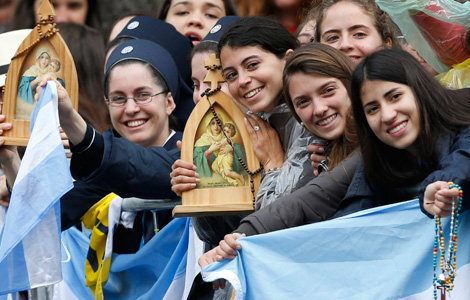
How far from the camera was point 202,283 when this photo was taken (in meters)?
5.54

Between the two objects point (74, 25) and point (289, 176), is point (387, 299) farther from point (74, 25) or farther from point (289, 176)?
point (74, 25)

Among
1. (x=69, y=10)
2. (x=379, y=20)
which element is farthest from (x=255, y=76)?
(x=69, y=10)

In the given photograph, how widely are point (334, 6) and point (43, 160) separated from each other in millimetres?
1719

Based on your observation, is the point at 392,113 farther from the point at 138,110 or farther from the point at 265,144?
Result: the point at 138,110

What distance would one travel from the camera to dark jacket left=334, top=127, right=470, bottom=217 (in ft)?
13.6

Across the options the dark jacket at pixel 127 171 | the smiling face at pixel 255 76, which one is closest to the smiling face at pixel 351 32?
the smiling face at pixel 255 76

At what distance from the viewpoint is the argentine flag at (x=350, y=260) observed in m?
4.46

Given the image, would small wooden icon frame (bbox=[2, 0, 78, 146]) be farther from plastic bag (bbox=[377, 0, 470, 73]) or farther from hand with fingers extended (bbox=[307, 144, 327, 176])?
plastic bag (bbox=[377, 0, 470, 73])

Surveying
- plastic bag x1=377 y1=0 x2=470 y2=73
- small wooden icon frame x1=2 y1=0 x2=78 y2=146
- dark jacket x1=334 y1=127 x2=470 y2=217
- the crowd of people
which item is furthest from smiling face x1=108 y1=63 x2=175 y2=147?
dark jacket x1=334 y1=127 x2=470 y2=217

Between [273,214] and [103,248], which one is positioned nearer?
[273,214]

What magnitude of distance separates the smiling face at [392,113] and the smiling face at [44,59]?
221cm

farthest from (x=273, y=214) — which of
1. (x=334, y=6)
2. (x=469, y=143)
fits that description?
(x=334, y=6)

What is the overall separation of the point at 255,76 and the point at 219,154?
1.41 feet

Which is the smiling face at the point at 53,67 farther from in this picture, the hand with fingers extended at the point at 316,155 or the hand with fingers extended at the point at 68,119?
the hand with fingers extended at the point at 316,155
